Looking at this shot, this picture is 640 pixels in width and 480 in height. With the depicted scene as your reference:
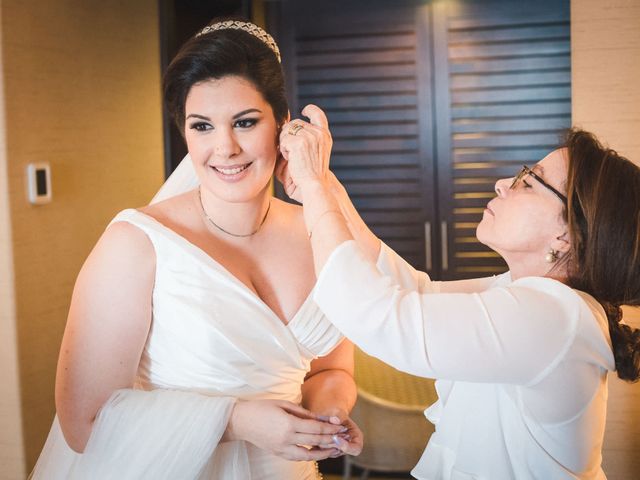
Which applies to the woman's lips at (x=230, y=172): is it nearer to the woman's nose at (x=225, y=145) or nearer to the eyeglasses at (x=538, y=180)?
the woman's nose at (x=225, y=145)

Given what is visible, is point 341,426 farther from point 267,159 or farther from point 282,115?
point 282,115

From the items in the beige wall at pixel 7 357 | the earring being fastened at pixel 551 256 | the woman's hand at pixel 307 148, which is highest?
the woman's hand at pixel 307 148

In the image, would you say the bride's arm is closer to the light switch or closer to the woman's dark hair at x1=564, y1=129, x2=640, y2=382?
the woman's dark hair at x1=564, y1=129, x2=640, y2=382

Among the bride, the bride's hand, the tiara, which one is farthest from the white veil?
the bride's hand

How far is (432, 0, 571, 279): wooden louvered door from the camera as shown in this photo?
3389 mm

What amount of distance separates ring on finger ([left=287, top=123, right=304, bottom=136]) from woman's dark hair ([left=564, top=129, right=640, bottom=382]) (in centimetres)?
53

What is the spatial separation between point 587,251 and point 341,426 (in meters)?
0.57

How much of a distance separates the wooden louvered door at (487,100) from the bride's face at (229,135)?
190 centimetres

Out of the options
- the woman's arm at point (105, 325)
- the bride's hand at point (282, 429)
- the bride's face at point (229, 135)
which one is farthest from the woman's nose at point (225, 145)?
the bride's hand at point (282, 429)

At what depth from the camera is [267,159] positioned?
1741 mm

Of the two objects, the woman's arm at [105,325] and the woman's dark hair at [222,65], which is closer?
the woman's arm at [105,325]

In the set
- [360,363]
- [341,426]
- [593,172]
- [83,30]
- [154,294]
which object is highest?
[83,30]

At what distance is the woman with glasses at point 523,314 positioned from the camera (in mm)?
1325

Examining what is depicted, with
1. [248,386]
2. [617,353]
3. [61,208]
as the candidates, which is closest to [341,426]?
[248,386]
